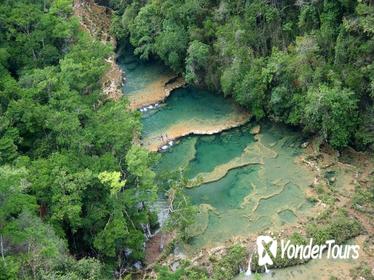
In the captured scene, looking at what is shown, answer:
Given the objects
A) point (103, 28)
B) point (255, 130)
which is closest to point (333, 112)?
point (255, 130)

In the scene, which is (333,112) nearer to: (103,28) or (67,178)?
(67,178)

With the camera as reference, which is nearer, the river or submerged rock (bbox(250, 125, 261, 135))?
the river

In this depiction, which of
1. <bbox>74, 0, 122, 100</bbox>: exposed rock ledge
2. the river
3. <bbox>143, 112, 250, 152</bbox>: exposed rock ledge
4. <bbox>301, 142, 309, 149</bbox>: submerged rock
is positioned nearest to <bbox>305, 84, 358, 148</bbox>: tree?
<bbox>301, 142, 309, 149</bbox>: submerged rock

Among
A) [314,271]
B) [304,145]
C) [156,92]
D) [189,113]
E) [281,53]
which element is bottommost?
[314,271]

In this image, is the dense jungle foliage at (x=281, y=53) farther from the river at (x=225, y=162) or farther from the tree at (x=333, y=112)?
the river at (x=225, y=162)

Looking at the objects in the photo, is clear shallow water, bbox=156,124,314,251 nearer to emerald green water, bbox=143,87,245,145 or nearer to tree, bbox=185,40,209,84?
emerald green water, bbox=143,87,245,145

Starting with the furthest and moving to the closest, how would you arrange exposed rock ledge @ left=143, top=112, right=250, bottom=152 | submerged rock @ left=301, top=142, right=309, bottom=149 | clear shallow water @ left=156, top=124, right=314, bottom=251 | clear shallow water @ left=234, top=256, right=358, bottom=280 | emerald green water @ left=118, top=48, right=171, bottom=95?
emerald green water @ left=118, top=48, right=171, bottom=95
exposed rock ledge @ left=143, top=112, right=250, bottom=152
submerged rock @ left=301, top=142, right=309, bottom=149
clear shallow water @ left=156, top=124, right=314, bottom=251
clear shallow water @ left=234, top=256, right=358, bottom=280

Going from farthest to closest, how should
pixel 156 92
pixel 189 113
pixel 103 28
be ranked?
pixel 103 28, pixel 156 92, pixel 189 113

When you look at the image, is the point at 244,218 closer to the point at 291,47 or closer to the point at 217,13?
the point at 291,47
